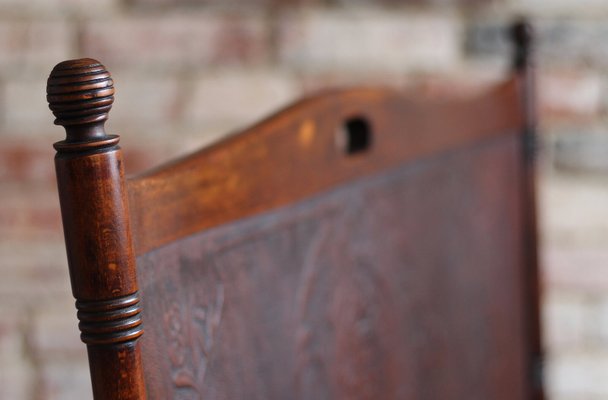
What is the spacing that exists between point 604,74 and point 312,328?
98cm

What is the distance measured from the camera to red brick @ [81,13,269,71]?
1.44 meters

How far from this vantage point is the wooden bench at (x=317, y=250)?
485 mm

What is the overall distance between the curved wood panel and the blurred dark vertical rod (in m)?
0.20

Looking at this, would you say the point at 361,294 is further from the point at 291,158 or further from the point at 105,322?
the point at 105,322

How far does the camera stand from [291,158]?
2.42 ft

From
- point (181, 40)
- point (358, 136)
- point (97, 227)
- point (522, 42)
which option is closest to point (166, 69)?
point (181, 40)

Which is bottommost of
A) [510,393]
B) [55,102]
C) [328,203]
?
[510,393]

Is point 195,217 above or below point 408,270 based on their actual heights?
above

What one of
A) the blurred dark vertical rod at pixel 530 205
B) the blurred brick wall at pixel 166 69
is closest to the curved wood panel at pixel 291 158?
the blurred dark vertical rod at pixel 530 205

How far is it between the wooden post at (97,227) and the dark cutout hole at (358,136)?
16.0 inches

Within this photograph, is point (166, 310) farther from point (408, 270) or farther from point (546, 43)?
point (546, 43)

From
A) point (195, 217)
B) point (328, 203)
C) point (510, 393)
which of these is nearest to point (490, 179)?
point (510, 393)

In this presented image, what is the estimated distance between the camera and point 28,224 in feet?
4.78

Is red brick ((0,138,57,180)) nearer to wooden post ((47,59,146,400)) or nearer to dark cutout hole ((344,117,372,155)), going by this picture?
dark cutout hole ((344,117,372,155))
